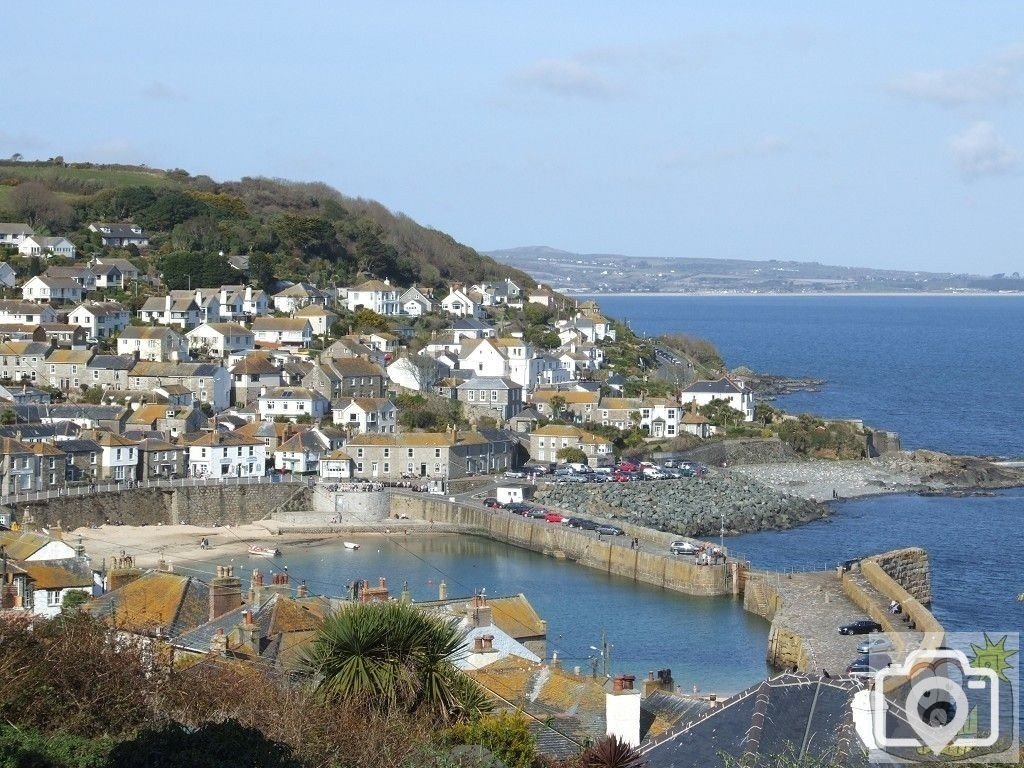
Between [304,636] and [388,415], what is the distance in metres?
32.4

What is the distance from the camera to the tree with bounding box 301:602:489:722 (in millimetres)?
11102

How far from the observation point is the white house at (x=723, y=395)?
55750 millimetres

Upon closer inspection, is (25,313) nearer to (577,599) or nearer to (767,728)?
(577,599)

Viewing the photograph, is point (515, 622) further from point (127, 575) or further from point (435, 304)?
point (435, 304)

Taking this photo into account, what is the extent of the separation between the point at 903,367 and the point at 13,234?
182ft

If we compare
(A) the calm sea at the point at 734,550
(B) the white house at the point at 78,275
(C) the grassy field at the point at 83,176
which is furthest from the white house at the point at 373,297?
(A) the calm sea at the point at 734,550

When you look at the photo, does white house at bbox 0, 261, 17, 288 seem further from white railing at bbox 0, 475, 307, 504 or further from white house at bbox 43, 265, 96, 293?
white railing at bbox 0, 475, 307, 504

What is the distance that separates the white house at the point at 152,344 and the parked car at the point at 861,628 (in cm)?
3164

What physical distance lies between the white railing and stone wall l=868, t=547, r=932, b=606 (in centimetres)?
1720

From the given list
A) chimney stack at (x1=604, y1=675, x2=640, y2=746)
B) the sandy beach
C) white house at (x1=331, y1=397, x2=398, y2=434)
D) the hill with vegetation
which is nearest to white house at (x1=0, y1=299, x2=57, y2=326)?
the hill with vegetation

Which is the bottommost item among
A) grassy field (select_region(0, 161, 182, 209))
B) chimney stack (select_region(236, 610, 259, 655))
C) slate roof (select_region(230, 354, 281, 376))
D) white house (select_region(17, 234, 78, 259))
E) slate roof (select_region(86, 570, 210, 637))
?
slate roof (select_region(230, 354, 281, 376))

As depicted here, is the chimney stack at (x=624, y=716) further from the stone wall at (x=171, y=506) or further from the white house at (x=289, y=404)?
the white house at (x=289, y=404)

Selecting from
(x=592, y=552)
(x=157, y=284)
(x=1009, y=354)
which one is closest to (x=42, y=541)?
(x=592, y=552)

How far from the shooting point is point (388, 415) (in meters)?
48.2
